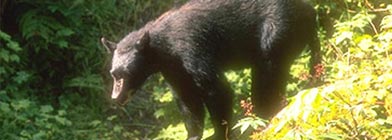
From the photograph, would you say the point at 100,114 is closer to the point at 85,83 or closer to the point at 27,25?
the point at 85,83

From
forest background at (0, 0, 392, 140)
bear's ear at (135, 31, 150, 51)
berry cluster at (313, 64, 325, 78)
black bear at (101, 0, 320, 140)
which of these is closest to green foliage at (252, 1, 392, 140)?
berry cluster at (313, 64, 325, 78)

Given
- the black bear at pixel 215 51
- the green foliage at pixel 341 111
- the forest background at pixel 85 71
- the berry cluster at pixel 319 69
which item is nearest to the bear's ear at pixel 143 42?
the black bear at pixel 215 51

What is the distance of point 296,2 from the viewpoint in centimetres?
864

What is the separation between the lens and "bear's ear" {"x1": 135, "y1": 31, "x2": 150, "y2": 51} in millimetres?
8102

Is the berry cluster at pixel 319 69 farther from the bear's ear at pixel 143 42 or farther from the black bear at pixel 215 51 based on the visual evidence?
the bear's ear at pixel 143 42

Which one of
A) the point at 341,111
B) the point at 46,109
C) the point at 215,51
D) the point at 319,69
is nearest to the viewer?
the point at 341,111

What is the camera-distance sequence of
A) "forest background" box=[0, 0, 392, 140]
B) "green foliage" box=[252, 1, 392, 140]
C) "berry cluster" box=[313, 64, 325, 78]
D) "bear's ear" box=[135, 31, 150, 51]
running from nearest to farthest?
1. "green foliage" box=[252, 1, 392, 140]
2. "berry cluster" box=[313, 64, 325, 78]
3. "bear's ear" box=[135, 31, 150, 51]
4. "forest background" box=[0, 0, 392, 140]

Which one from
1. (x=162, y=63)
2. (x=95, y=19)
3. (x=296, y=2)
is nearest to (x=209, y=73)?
(x=162, y=63)

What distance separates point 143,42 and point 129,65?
0.85 feet

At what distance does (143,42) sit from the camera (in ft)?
26.7

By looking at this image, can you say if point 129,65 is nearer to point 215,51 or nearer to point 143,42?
point 143,42

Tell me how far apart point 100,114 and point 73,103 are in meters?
0.35

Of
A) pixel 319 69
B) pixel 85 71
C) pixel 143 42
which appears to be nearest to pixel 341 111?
pixel 319 69

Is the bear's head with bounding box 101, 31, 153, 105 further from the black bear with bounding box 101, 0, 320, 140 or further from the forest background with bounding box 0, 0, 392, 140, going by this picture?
the forest background with bounding box 0, 0, 392, 140
